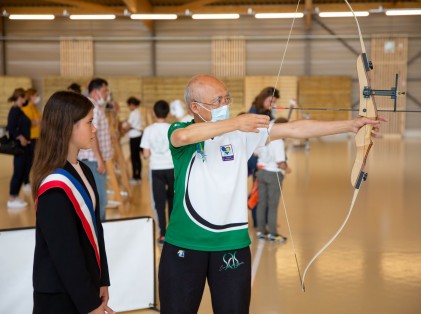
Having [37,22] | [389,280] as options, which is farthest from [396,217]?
[37,22]

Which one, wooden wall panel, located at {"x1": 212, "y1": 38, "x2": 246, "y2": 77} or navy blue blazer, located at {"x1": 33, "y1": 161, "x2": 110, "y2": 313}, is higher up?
wooden wall panel, located at {"x1": 212, "y1": 38, "x2": 246, "y2": 77}

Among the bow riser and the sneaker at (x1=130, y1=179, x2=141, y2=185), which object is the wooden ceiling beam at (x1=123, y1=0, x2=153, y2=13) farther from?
the bow riser

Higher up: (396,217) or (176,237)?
(176,237)

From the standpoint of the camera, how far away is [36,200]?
1866 millimetres

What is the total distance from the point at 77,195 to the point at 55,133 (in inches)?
8.4

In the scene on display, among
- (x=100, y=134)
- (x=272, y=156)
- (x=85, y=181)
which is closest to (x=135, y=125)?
(x=100, y=134)

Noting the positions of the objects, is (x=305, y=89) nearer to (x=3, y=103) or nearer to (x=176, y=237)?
(x=3, y=103)

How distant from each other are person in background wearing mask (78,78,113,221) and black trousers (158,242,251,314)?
8.47 ft

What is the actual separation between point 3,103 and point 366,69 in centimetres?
2029

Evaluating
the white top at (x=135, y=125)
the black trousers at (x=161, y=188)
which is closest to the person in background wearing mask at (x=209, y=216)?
the black trousers at (x=161, y=188)

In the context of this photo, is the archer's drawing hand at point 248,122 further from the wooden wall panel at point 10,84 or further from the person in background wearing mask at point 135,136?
the wooden wall panel at point 10,84

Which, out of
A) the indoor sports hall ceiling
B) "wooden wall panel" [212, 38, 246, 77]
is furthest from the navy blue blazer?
"wooden wall panel" [212, 38, 246, 77]

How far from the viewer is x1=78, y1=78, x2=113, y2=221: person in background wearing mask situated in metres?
4.93

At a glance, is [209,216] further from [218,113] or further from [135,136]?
[135,136]
